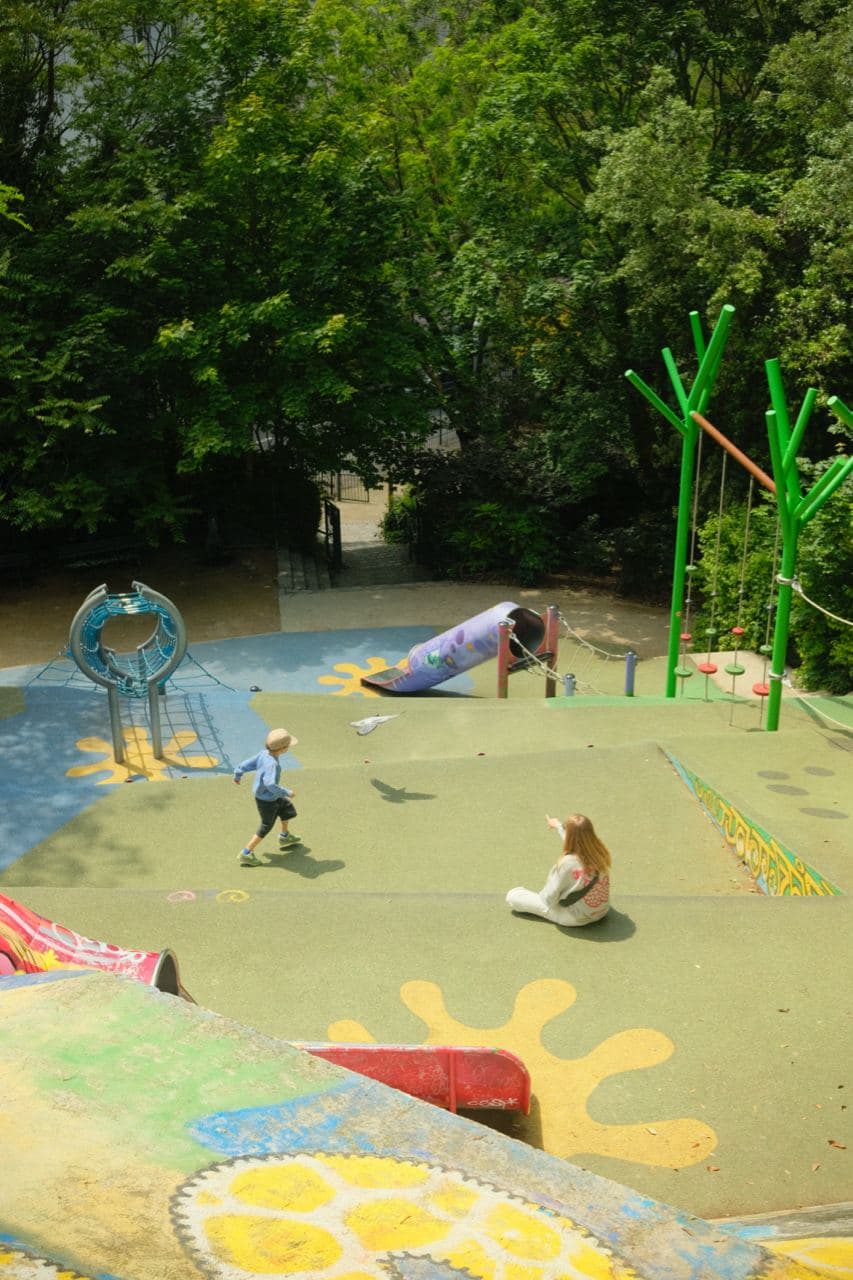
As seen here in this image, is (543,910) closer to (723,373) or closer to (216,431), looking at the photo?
(723,373)

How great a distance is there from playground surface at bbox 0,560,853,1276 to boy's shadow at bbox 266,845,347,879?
0.03m

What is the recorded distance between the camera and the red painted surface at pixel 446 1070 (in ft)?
19.2

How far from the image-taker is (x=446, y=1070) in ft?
19.4

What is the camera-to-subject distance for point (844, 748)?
11672mm

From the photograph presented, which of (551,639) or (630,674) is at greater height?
(551,639)

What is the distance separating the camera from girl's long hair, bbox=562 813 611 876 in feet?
25.0

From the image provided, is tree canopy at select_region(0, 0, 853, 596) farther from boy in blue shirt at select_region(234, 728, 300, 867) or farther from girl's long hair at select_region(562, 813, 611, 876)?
girl's long hair at select_region(562, 813, 611, 876)

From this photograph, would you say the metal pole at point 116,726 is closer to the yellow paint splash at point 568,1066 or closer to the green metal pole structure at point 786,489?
the yellow paint splash at point 568,1066

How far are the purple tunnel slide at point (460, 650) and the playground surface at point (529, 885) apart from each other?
862 millimetres

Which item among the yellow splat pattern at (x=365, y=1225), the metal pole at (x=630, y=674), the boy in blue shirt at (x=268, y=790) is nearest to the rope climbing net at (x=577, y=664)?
the metal pole at (x=630, y=674)

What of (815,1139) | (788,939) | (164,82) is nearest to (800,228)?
(164,82)

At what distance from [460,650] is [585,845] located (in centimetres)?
823

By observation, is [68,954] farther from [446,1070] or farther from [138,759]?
[138,759]

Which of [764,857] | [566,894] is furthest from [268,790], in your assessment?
[764,857]
